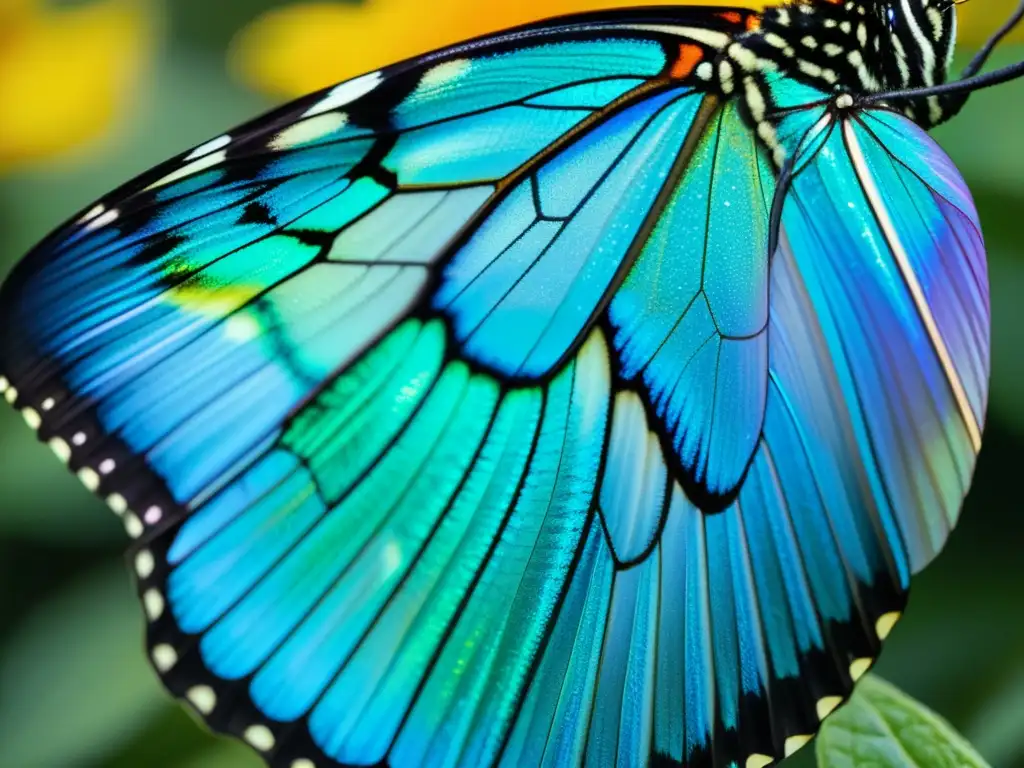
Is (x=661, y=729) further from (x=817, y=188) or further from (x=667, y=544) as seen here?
(x=817, y=188)

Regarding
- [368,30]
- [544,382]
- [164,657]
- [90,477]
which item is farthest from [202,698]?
[368,30]

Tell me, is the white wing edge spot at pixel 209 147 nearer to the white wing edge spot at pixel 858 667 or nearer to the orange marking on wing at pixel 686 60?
the orange marking on wing at pixel 686 60

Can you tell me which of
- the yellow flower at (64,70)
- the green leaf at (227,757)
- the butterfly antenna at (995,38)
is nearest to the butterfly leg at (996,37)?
the butterfly antenna at (995,38)

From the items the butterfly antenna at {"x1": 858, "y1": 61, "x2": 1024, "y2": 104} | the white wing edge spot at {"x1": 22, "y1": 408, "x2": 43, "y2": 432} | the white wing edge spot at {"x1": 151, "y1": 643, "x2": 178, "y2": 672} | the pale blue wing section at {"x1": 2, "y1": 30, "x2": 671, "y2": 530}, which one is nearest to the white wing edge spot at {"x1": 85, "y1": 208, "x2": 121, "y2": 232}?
the pale blue wing section at {"x1": 2, "y1": 30, "x2": 671, "y2": 530}

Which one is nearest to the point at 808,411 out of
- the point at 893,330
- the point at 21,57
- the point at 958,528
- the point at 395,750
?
the point at 893,330

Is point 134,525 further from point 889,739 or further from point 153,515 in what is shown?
point 889,739

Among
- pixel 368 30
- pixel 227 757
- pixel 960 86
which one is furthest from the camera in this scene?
pixel 368 30

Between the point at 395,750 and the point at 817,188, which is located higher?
the point at 817,188
